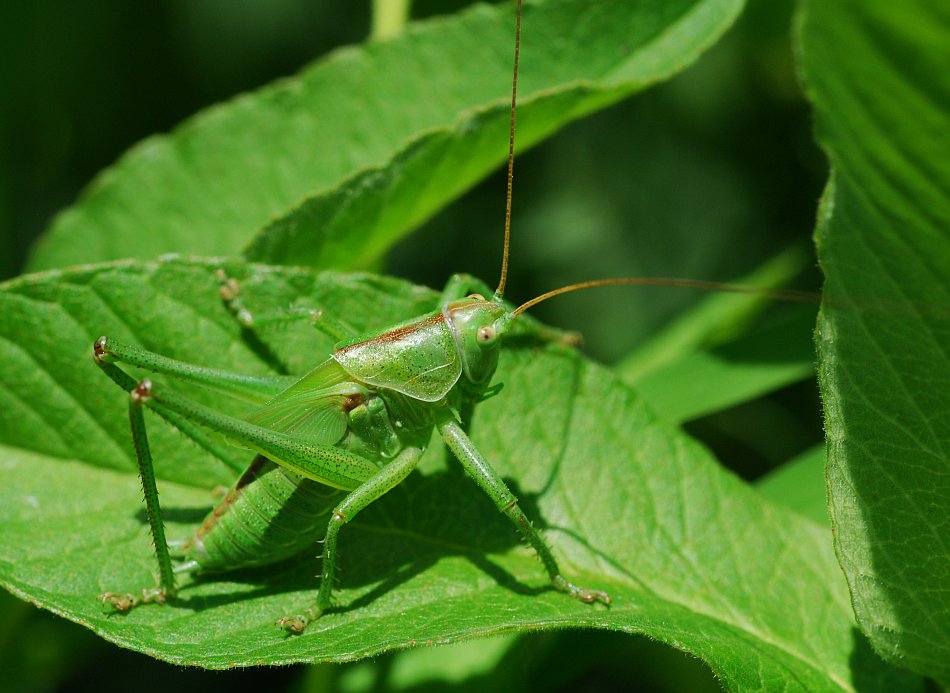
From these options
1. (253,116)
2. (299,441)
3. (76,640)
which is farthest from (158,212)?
→ (76,640)

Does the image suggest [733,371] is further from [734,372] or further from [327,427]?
[327,427]

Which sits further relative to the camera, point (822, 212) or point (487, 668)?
point (487, 668)

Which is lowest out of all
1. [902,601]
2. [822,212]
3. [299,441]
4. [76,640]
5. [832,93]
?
[76,640]

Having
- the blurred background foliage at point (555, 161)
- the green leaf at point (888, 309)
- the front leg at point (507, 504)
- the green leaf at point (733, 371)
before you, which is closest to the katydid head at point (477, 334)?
the front leg at point (507, 504)

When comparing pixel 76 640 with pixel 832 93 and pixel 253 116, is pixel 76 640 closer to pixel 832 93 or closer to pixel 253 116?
pixel 253 116

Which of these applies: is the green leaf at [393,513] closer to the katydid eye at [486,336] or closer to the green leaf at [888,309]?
the katydid eye at [486,336]

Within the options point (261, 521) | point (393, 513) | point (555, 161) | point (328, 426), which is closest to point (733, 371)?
point (393, 513)

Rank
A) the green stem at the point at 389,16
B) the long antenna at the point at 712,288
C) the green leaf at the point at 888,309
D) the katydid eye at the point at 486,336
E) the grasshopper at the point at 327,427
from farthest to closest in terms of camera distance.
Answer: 1. the green stem at the point at 389,16
2. the katydid eye at the point at 486,336
3. the grasshopper at the point at 327,427
4. the long antenna at the point at 712,288
5. the green leaf at the point at 888,309
